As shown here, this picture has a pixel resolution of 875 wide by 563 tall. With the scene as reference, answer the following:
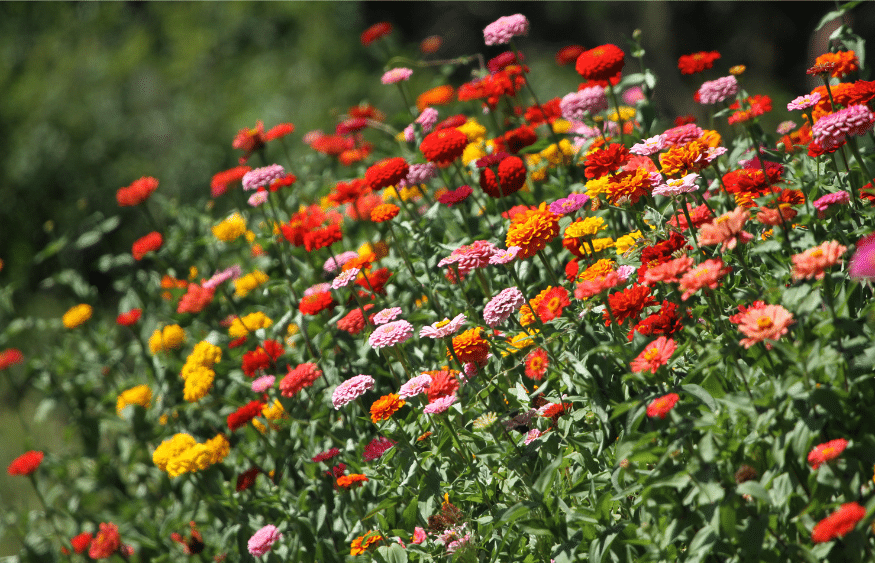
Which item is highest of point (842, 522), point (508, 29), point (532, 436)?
point (508, 29)

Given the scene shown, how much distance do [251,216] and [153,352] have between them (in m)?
1.00

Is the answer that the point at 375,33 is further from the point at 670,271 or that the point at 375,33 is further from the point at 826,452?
the point at 826,452

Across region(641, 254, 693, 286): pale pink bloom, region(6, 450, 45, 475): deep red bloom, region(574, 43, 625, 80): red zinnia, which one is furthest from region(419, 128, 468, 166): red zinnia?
region(6, 450, 45, 475): deep red bloom

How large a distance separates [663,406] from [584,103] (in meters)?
1.48

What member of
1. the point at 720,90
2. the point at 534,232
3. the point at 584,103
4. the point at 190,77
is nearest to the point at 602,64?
the point at 584,103

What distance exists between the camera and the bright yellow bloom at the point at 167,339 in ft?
10.7

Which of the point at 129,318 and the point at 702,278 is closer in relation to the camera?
the point at 702,278

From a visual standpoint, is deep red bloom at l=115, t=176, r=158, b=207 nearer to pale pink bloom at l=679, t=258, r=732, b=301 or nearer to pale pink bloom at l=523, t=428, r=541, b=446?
pale pink bloom at l=523, t=428, r=541, b=446

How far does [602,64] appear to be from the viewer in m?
2.36

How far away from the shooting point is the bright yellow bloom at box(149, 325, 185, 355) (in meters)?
3.27

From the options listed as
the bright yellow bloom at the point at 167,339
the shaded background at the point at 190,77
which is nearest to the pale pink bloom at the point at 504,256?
the bright yellow bloom at the point at 167,339

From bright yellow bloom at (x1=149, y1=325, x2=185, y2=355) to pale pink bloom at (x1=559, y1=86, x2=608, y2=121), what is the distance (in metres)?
2.02

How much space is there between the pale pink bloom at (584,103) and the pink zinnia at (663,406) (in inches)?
56.4

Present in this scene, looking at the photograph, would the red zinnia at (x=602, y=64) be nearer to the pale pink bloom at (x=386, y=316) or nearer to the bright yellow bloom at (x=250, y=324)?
the pale pink bloom at (x=386, y=316)
